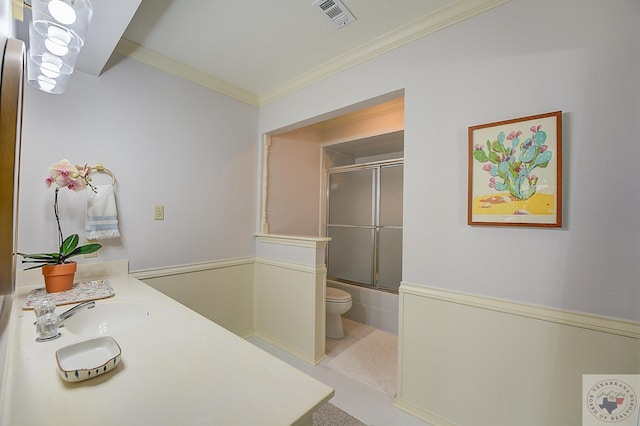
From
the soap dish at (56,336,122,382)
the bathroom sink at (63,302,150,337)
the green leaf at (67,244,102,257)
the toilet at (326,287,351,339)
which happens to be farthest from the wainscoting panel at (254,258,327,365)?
the soap dish at (56,336,122,382)

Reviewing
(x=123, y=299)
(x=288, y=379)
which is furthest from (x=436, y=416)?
(x=123, y=299)

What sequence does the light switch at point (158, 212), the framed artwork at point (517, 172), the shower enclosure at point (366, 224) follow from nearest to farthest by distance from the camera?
the framed artwork at point (517, 172) → the light switch at point (158, 212) → the shower enclosure at point (366, 224)

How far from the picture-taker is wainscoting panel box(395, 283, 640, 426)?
110 cm

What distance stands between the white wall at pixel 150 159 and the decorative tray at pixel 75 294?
0.30 metres

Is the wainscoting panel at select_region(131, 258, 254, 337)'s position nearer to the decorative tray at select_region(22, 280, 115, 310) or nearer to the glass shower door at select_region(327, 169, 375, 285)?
the decorative tray at select_region(22, 280, 115, 310)

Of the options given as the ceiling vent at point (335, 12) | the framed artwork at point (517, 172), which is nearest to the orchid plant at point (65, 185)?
the ceiling vent at point (335, 12)

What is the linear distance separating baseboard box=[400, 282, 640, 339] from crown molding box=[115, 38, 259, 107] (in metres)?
2.20

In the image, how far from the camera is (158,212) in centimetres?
193

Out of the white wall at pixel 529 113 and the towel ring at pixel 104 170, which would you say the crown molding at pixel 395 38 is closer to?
the white wall at pixel 529 113

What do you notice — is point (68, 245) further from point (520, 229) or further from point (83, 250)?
point (520, 229)

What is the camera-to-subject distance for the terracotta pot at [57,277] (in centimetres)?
131

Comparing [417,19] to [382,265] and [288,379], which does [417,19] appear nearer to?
[288,379]

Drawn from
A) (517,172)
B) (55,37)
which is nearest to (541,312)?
(517,172)

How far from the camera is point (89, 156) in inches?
64.5
